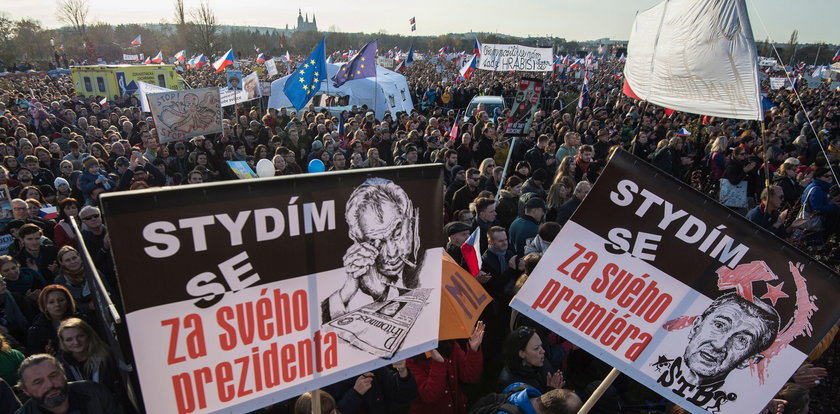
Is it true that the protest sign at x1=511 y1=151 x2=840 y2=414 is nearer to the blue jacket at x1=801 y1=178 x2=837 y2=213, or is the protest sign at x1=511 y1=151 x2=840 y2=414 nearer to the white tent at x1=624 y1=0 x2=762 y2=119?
the white tent at x1=624 y1=0 x2=762 y2=119

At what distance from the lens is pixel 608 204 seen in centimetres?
228

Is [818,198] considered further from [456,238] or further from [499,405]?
[499,405]

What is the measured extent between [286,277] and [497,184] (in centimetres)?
579

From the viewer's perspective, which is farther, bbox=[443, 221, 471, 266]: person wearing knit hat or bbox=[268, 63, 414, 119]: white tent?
bbox=[268, 63, 414, 119]: white tent

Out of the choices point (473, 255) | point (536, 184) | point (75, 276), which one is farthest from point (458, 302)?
point (536, 184)

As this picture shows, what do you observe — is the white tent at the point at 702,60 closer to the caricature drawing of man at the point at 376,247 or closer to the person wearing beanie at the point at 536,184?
the person wearing beanie at the point at 536,184

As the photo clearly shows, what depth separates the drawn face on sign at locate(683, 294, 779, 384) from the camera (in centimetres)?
233

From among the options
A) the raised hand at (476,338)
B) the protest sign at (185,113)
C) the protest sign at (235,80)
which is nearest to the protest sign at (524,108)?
the protest sign at (185,113)

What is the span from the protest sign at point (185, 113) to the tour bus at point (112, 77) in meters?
15.5

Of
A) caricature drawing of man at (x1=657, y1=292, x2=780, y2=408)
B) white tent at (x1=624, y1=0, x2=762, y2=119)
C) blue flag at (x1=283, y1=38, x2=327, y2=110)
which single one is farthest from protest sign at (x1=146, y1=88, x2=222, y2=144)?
caricature drawing of man at (x1=657, y1=292, x2=780, y2=408)

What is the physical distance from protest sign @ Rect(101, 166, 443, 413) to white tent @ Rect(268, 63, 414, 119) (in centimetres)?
1568

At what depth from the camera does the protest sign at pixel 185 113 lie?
8.50 m

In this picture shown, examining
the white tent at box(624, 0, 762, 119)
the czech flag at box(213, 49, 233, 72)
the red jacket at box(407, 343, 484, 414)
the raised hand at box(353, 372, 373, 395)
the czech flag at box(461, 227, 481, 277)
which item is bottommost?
the red jacket at box(407, 343, 484, 414)

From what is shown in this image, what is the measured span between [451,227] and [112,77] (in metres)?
23.6
